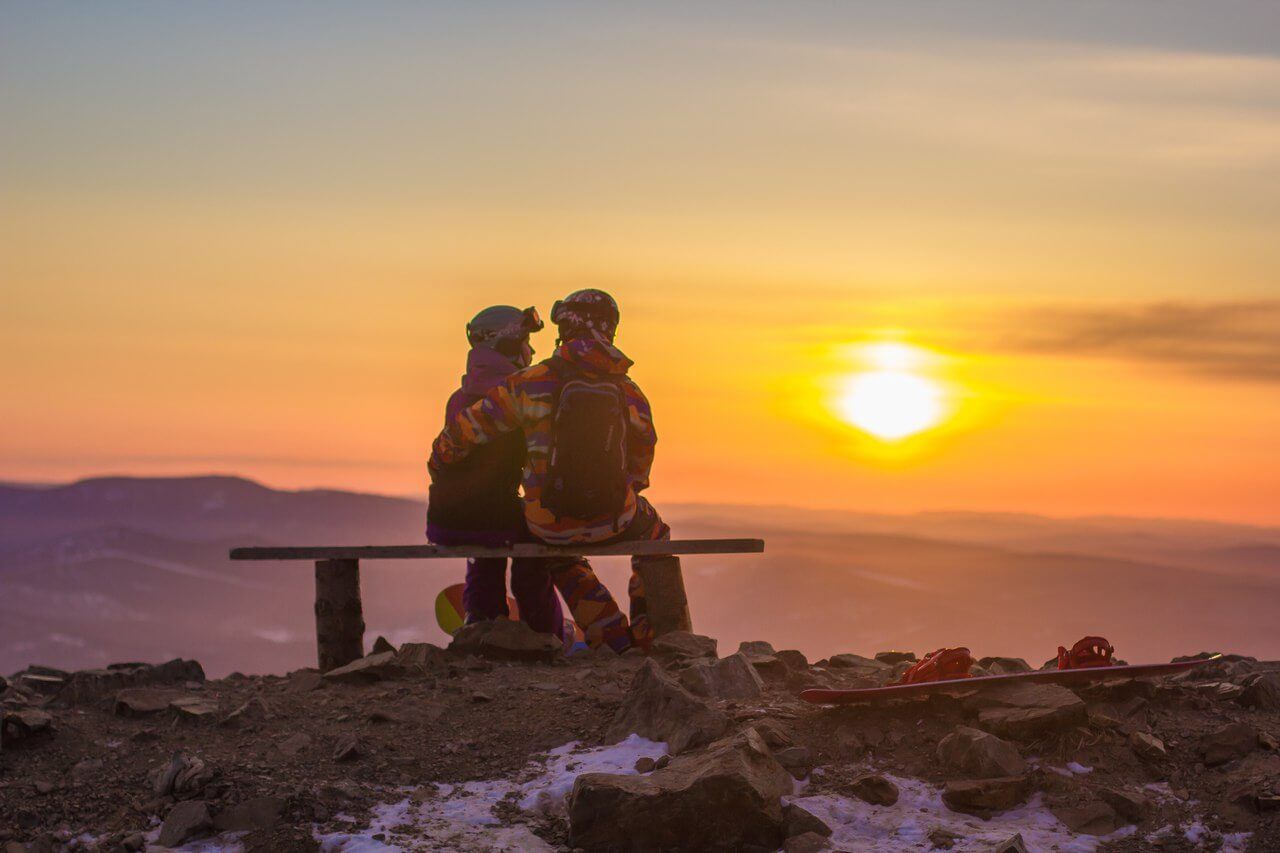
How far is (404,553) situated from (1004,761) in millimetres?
5748

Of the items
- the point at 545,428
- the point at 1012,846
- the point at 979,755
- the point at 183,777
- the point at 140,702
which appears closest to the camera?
the point at 1012,846

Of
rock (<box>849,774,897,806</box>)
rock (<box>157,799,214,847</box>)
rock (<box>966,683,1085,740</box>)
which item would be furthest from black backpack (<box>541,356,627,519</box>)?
rock (<box>157,799,214,847</box>)

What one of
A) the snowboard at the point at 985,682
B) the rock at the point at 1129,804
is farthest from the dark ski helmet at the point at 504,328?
the rock at the point at 1129,804

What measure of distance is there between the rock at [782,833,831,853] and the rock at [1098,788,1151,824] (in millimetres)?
1520

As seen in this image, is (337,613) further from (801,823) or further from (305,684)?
(801,823)

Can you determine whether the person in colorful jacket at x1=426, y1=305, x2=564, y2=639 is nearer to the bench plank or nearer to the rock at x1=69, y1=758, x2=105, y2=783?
the bench plank

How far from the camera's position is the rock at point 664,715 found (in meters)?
8.32

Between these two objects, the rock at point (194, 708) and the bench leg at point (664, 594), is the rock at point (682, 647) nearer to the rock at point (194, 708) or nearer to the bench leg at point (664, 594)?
the bench leg at point (664, 594)

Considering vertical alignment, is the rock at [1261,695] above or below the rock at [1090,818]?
above

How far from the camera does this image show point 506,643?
1135 centimetres

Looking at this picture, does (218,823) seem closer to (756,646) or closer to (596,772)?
(596,772)

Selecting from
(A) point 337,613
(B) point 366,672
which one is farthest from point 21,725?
(A) point 337,613

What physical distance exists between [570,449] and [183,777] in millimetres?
4062

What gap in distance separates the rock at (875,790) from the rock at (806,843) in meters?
0.52
